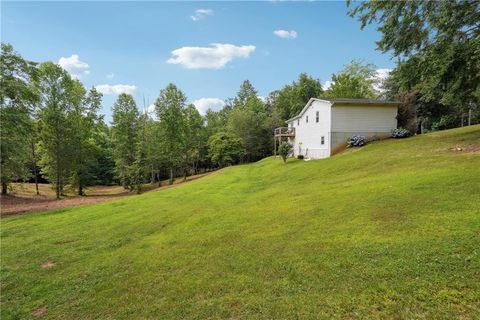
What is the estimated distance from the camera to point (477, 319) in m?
3.21

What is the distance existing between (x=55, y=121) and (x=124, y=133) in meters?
9.60

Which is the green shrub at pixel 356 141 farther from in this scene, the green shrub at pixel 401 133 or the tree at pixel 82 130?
the tree at pixel 82 130

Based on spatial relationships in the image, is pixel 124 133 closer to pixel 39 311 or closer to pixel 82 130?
pixel 82 130

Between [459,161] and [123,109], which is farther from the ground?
[123,109]

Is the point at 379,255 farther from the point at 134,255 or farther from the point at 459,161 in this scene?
the point at 459,161

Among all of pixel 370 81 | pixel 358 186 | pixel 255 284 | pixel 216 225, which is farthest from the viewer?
pixel 370 81

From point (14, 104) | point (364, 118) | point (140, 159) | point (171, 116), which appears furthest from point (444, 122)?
point (14, 104)

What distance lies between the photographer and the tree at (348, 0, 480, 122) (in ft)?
45.4

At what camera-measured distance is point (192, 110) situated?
146ft

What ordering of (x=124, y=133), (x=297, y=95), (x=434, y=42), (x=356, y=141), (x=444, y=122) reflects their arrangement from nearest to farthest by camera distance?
(x=434, y=42) < (x=356, y=141) < (x=444, y=122) < (x=124, y=133) < (x=297, y=95)

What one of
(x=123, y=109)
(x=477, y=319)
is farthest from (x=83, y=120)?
(x=477, y=319)

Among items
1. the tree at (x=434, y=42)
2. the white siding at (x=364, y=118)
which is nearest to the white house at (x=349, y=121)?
the white siding at (x=364, y=118)

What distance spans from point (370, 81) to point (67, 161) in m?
44.6

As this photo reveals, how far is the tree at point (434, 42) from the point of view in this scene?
45.4 ft
